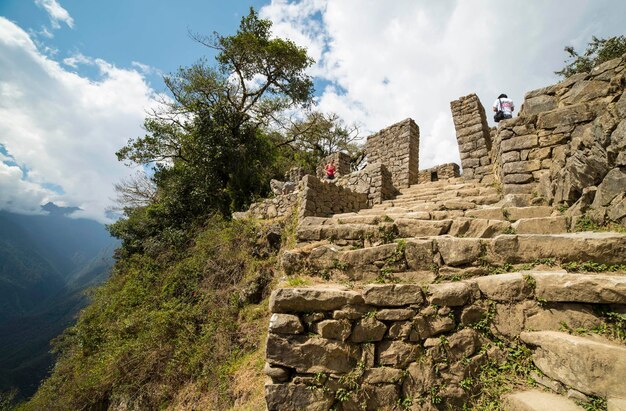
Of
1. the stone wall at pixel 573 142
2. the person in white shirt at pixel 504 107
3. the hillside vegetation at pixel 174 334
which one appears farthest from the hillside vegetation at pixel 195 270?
the person in white shirt at pixel 504 107

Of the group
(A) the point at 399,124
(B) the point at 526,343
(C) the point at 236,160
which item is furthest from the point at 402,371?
(C) the point at 236,160

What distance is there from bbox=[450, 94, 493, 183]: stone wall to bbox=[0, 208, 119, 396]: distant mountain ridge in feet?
45.5

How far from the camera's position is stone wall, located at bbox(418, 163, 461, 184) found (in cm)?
1227

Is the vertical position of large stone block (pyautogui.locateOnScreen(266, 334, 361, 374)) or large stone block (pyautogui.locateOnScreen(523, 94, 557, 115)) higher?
large stone block (pyautogui.locateOnScreen(523, 94, 557, 115))

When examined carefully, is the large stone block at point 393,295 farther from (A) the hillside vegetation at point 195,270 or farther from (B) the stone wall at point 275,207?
(B) the stone wall at point 275,207

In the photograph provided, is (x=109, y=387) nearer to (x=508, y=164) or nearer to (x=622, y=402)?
(x=622, y=402)

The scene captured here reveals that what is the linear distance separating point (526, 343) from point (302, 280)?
232cm

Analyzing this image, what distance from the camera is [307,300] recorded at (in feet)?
8.89

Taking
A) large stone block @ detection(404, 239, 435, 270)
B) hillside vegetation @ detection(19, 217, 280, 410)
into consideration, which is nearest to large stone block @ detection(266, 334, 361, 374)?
large stone block @ detection(404, 239, 435, 270)

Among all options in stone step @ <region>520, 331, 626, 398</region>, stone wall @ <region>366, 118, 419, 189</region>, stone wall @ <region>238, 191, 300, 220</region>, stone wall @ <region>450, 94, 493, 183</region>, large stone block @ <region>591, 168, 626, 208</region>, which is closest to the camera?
stone step @ <region>520, 331, 626, 398</region>

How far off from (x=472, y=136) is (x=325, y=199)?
5206 millimetres

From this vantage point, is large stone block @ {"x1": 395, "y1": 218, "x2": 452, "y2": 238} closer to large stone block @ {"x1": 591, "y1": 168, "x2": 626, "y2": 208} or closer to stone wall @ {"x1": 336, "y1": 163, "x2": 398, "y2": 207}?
large stone block @ {"x1": 591, "y1": 168, "x2": 626, "y2": 208}

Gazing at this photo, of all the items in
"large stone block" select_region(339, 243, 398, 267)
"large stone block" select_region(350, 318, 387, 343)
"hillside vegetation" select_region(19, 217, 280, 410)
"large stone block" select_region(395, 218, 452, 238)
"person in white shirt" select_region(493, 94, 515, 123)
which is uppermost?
"person in white shirt" select_region(493, 94, 515, 123)

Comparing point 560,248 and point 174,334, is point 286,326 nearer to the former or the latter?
point 560,248
